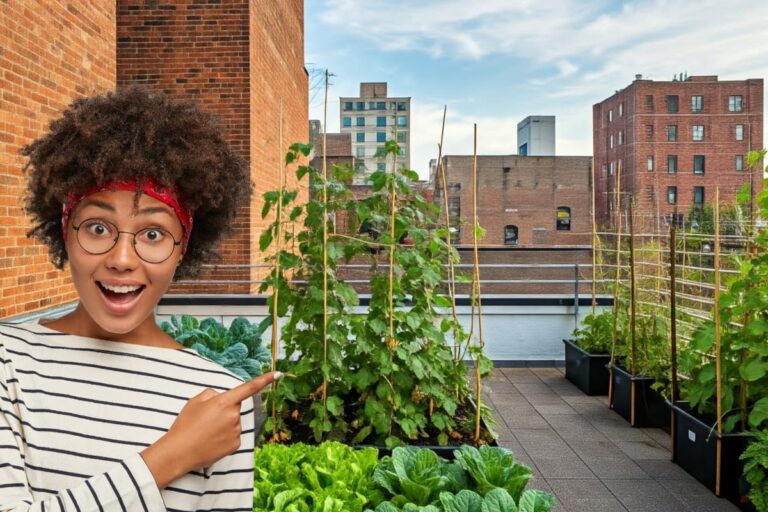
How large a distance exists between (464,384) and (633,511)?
47.0 inches

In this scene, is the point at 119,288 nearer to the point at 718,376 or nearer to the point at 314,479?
the point at 314,479

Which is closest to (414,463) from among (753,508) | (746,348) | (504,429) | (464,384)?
(464,384)

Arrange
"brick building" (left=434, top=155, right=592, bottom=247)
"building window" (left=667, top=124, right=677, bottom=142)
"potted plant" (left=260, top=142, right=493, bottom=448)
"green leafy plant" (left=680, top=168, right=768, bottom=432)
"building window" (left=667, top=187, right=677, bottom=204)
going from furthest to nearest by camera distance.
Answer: "building window" (left=667, top=124, right=677, bottom=142) < "building window" (left=667, top=187, right=677, bottom=204) < "brick building" (left=434, top=155, right=592, bottom=247) < "green leafy plant" (left=680, top=168, right=768, bottom=432) < "potted plant" (left=260, top=142, right=493, bottom=448)

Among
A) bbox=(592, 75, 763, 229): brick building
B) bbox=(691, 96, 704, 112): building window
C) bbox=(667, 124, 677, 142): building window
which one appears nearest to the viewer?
bbox=(592, 75, 763, 229): brick building

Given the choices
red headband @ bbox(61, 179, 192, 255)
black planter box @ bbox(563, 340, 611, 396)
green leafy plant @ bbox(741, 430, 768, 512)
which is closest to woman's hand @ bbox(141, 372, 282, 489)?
red headband @ bbox(61, 179, 192, 255)

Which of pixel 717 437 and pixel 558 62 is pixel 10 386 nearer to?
pixel 717 437

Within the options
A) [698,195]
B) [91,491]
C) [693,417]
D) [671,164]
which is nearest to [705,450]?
[693,417]

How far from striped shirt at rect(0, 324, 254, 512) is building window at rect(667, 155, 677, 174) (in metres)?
48.1

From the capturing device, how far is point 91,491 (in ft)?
2.77

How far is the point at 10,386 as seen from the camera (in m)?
0.96

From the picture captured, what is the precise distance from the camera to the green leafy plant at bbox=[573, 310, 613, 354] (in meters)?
6.61

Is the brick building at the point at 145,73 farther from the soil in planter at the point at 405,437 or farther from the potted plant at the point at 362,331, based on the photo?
the soil in planter at the point at 405,437

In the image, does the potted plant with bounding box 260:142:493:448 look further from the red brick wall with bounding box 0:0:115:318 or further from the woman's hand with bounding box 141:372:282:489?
the woman's hand with bounding box 141:372:282:489

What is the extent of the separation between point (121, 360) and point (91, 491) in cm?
23
